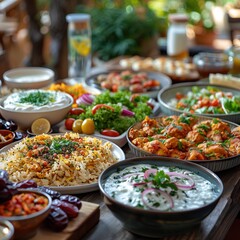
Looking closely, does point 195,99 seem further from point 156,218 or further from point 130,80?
point 156,218

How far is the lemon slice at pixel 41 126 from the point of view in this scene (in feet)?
8.00

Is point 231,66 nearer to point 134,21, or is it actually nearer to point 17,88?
point 17,88

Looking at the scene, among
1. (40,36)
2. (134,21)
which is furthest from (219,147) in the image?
(40,36)

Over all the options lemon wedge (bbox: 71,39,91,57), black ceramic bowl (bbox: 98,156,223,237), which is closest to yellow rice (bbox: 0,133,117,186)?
black ceramic bowl (bbox: 98,156,223,237)

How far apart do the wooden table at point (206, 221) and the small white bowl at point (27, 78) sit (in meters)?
1.37

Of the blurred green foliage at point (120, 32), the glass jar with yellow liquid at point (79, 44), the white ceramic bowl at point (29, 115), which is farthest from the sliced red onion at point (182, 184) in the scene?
the blurred green foliage at point (120, 32)

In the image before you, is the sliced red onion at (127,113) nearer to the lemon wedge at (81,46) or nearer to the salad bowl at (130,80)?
the salad bowl at (130,80)

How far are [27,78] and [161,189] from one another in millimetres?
1875

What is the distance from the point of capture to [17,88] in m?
3.09

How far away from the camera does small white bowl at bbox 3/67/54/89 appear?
10.1 feet

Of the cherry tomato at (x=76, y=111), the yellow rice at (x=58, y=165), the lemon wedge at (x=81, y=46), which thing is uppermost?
the lemon wedge at (x=81, y=46)

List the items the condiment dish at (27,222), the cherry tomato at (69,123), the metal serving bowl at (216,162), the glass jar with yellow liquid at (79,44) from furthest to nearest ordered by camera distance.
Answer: the glass jar with yellow liquid at (79,44)
the cherry tomato at (69,123)
the metal serving bowl at (216,162)
the condiment dish at (27,222)

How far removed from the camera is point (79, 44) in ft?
11.8

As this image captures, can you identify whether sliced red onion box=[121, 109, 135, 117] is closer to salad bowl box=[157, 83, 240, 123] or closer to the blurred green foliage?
salad bowl box=[157, 83, 240, 123]
